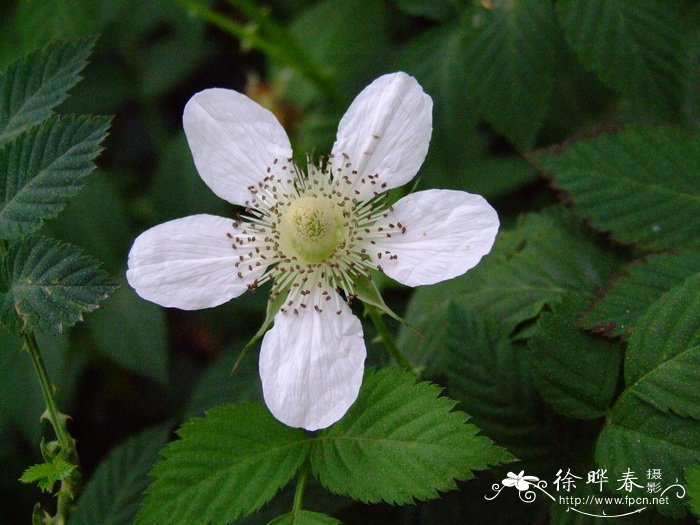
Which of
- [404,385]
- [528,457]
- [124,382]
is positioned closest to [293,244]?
[404,385]

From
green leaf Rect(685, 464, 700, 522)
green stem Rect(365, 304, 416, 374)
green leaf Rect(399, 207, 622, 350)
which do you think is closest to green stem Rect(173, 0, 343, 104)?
green leaf Rect(399, 207, 622, 350)

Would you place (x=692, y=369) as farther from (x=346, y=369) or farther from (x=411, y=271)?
(x=346, y=369)

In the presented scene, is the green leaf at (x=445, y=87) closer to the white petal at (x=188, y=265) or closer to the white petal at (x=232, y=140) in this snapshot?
the white petal at (x=232, y=140)

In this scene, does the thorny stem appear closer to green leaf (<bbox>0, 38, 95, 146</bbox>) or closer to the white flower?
the white flower

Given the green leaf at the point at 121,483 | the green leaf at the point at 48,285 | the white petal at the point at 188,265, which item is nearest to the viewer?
the green leaf at the point at 48,285

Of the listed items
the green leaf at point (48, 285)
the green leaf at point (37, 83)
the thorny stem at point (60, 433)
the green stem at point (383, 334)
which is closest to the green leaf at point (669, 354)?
the green stem at point (383, 334)

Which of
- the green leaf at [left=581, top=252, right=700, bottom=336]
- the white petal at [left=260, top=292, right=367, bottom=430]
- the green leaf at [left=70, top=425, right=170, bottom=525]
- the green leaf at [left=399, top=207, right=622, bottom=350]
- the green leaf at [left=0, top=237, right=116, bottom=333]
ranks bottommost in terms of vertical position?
the green leaf at [left=70, top=425, right=170, bottom=525]

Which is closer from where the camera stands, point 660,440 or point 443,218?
point 660,440
